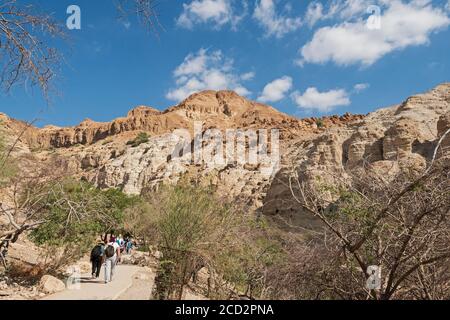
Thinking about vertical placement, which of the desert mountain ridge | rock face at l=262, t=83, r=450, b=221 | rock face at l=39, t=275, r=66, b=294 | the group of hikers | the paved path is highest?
the desert mountain ridge

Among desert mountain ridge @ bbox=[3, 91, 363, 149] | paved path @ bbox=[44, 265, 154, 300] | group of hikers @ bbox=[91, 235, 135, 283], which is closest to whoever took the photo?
paved path @ bbox=[44, 265, 154, 300]

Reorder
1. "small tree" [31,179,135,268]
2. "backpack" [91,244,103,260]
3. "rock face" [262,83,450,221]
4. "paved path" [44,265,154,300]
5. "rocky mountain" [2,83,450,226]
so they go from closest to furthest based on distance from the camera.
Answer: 1. "paved path" [44,265,154,300]
2. "small tree" [31,179,135,268]
3. "backpack" [91,244,103,260]
4. "rocky mountain" [2,83,450,226]
5. "rock face" [262,83,450,221]

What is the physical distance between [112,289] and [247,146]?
148ft

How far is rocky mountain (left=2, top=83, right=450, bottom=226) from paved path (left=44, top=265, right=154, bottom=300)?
357cm

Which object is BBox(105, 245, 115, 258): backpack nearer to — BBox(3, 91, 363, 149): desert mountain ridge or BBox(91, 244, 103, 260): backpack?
BBox(91, 244, 103, 260): backpack

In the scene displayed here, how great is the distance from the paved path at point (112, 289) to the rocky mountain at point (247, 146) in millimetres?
3574

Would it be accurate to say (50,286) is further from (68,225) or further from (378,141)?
(378,141)

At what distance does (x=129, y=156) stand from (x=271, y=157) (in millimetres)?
22641

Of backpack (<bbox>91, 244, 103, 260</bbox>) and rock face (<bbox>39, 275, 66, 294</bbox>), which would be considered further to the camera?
backpack (<bbox>91, 244, 103, 260</bbox>)

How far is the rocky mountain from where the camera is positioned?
1920 cm

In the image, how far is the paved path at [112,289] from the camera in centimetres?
846

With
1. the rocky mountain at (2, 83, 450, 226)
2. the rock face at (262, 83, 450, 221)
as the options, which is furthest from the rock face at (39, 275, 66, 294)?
the rock face at (262, 83, 450, 221)
